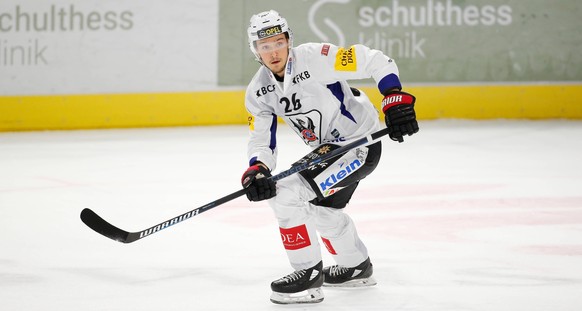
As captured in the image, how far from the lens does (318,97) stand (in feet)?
11.5

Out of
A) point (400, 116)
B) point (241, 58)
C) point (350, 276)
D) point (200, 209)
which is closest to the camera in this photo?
point (400, 116)

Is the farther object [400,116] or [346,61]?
[346,61]

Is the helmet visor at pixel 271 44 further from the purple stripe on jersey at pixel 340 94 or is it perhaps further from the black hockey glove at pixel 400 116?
the black hockey glove at pixel 400 116

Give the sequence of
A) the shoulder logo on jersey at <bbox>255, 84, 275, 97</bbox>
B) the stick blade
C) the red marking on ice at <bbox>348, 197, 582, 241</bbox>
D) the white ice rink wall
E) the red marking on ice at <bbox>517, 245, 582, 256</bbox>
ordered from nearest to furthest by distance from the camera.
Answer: the shoulder logo on jersey at <bbox>255, 84, 275, 97</bbox>, the stick blade, the red marking on ice at <bbox>517, 245, 582, 256</bbox>, the red marking on ice at <bbox>348, 197, 582, 241</bbox>, the white ice rink wall

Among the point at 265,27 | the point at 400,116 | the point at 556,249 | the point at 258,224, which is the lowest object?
the point at 258,224

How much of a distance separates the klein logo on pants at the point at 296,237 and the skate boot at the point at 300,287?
3.5 inches

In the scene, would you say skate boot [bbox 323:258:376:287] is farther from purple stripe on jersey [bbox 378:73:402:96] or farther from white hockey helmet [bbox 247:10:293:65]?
white hockey helmet [bbox 247:10:293:65]

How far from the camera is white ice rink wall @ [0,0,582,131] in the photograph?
7.82 metres

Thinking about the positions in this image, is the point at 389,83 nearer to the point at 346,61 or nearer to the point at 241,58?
the point at 346,61

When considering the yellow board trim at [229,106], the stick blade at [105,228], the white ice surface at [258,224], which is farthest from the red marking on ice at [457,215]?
the yellow board trim at [229,106]

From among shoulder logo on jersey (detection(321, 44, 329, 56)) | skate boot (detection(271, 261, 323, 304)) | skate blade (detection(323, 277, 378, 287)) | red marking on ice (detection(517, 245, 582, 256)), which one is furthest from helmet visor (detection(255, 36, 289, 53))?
red marking on ice (detection(517, 245, 582, 256))

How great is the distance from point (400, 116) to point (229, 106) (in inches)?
187

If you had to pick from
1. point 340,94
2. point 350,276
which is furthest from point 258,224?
point 340,94

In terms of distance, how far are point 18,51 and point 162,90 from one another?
44.4 inches
